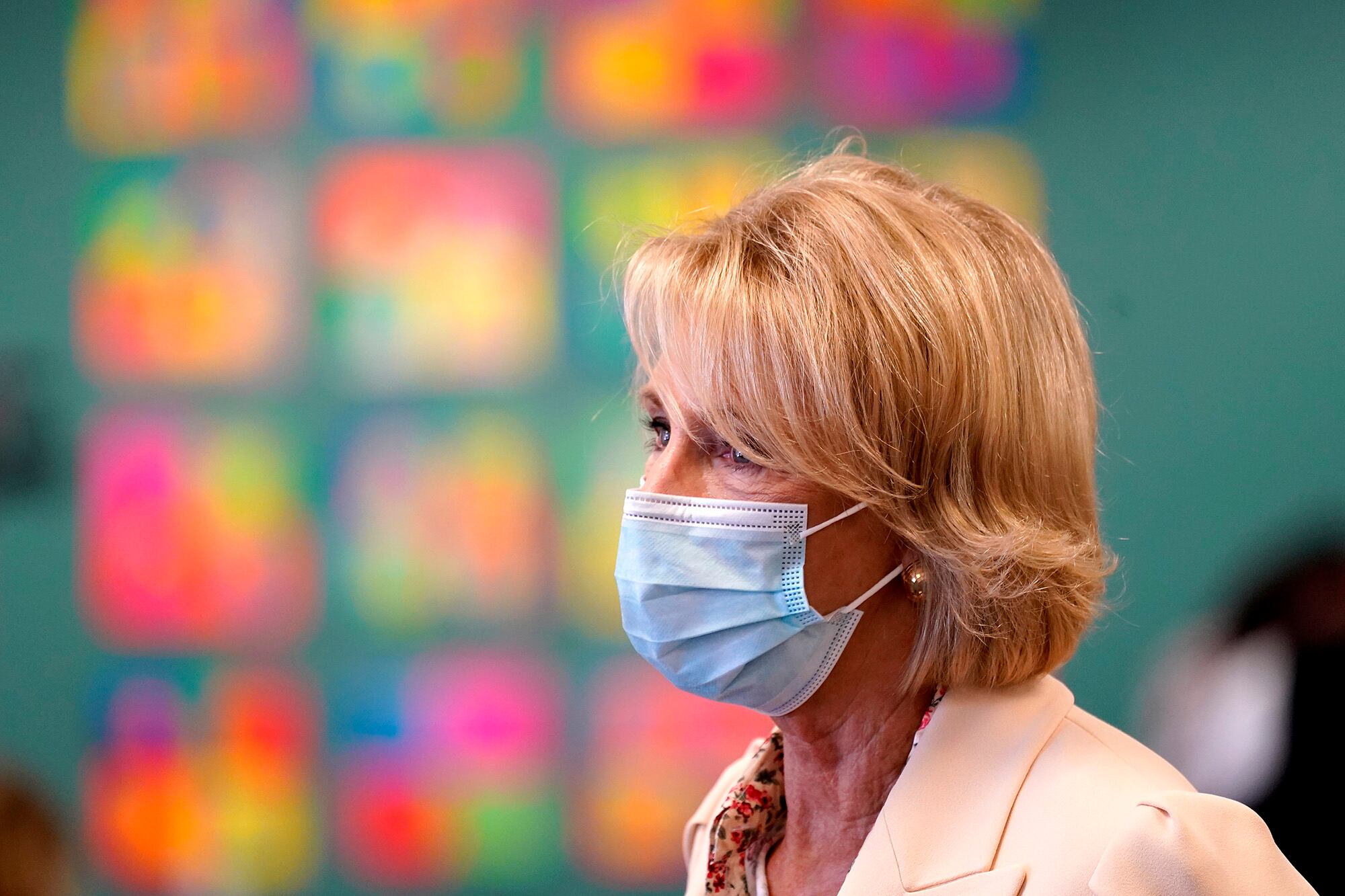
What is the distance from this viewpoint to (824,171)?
4.45 feet

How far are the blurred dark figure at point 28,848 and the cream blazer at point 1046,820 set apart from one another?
1.05 metres

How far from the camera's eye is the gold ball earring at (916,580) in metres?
1.21

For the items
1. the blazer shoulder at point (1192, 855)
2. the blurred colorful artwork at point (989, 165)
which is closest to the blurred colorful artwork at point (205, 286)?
the blurred colorful artwork at point (989, 165)

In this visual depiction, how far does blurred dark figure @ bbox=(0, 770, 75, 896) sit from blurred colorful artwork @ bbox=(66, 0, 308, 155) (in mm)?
2115

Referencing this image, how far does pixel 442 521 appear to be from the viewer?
10.1 feet

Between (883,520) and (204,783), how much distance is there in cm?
251

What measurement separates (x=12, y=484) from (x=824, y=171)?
2.74 meters

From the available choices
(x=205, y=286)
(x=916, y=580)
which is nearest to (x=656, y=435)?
(x=916, y=580)

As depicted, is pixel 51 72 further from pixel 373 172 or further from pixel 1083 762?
pixel 1083 762

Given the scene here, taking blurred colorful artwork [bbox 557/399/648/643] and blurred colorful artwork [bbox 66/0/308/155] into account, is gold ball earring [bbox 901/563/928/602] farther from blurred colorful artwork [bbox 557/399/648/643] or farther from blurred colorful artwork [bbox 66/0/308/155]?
blurred colorful artwork [bbox 66/0/308/155]

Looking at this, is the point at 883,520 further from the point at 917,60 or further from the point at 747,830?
the point at 917,60

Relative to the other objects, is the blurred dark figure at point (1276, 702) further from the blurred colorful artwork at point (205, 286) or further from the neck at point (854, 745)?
the blurred colorful artwork at point (205, 286)

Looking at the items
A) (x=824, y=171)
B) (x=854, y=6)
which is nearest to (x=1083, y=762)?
(x=824, y=171)

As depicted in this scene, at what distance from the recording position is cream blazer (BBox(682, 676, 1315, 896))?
0.95 metres
